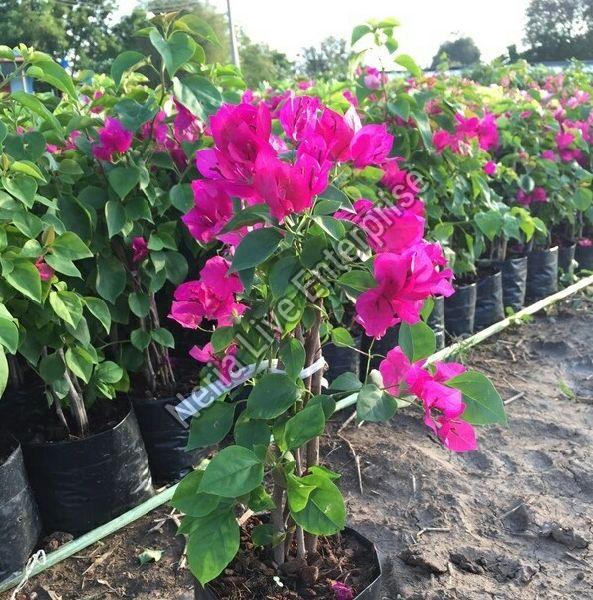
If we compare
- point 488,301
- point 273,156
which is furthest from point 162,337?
point 488,301

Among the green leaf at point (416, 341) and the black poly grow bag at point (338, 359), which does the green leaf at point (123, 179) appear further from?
the black poly grow bag at point (338, 359)

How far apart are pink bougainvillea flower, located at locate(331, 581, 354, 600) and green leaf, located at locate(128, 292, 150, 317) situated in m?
1.19

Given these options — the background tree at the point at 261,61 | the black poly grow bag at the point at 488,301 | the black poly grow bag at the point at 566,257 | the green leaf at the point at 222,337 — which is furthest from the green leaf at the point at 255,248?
the background tree at the point at 261,61

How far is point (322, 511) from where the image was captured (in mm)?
1180

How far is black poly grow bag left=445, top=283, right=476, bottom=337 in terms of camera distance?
3.62 m

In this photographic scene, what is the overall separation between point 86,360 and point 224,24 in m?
32.0

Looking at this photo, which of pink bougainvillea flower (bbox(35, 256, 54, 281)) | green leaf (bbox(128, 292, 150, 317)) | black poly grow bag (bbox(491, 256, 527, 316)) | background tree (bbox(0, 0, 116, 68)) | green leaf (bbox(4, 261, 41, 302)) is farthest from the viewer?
background tree (bbox(0, 0, 116, 68))

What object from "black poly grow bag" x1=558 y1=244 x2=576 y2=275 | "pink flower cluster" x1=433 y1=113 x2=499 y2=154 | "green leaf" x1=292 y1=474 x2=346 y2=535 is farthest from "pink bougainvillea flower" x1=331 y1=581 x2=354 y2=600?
"black poly grow bag" x1=558 y1=244 x2=576 y2=275

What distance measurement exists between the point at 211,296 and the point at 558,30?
181 ft

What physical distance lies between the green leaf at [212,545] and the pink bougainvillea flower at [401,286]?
444mm

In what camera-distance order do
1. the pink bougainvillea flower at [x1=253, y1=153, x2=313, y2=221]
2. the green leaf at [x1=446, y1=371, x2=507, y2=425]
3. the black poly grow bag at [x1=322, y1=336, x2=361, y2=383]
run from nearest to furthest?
the pink bougainvillea flower at [x1=253, y1=153, x2=313, y2=221] < the green leaf at [x1=446, y1=371, x2=507, y2=425] < the black poly grow bag at [x1=322, y1=336, x2=361, y2=383]

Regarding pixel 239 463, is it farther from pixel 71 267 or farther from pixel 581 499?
pixel 581 499

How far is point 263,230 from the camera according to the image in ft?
3.54

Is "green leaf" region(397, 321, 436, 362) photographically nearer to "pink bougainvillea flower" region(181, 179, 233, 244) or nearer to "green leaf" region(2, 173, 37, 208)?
"pink bougainvillea flower" region(181, 179, 233, 244)
